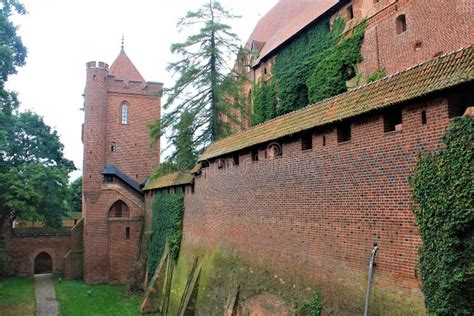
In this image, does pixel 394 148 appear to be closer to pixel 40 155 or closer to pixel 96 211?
pixel 96 211

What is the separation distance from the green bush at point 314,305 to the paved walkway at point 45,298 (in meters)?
14.8

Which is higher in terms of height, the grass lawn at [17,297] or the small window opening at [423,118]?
the small window opening at [423,118]

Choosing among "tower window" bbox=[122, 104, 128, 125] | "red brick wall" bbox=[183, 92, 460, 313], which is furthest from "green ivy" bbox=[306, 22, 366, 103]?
"tower window" bbox=[122, 104, 128, 125]

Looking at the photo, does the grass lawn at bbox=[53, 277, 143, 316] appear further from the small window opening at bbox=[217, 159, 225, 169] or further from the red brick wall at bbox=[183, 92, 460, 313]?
the red brick wall at bbox=[183, 92, 460, 313]

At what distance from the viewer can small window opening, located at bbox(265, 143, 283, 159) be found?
1045 cm

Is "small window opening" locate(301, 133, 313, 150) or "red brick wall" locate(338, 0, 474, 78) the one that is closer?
"small window opening" locate(301, 133, 313, 150)

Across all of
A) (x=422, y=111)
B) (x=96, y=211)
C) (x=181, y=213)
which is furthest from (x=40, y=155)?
(x=422, y=111)

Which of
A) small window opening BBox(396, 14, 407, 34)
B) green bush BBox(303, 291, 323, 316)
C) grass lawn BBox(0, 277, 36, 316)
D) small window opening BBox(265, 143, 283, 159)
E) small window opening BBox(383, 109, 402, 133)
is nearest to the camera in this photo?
small window opening BBox(383, 109, 402, 133)

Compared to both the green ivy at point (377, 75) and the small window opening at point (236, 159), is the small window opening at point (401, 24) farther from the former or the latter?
the small window opening at point (236, 159)

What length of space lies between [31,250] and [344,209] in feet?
90.5

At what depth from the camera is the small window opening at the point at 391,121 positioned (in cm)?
725

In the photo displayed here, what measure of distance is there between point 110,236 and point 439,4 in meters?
21.8

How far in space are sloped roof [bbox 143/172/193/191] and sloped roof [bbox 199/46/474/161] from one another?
6.68 metres

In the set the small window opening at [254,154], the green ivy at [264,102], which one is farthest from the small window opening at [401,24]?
the green ivy at [264,102]
